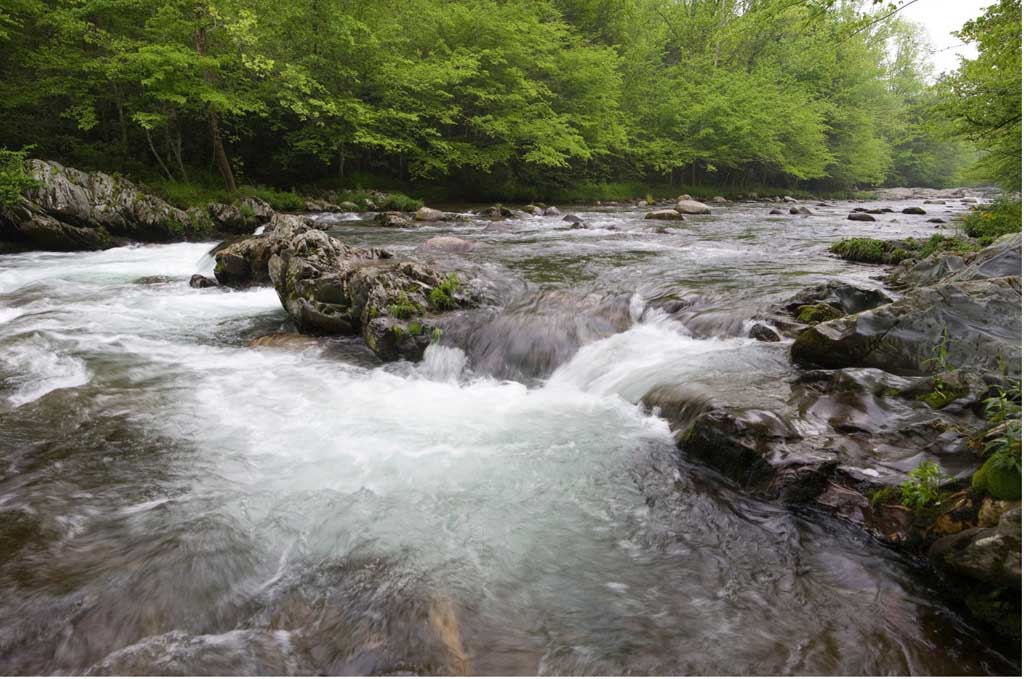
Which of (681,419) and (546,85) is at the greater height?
(546,85)

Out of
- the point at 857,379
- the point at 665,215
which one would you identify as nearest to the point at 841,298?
the point at 857,379

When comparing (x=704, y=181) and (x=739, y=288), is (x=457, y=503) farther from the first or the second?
(x=704, y=181)

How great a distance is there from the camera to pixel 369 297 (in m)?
7.03

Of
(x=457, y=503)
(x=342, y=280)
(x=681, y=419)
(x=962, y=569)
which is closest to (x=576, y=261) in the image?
(x=342, y=280)

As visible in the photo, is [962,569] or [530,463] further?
[530,463]

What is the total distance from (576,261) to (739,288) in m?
3.47

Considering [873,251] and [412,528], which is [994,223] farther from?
[412,528]

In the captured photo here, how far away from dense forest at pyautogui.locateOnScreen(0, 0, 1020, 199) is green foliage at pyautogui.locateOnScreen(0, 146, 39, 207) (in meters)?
3.83

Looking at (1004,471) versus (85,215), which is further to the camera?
(85,215)

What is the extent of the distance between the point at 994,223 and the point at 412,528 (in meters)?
12.9

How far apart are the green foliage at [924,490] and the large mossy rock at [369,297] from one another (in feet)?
16.0

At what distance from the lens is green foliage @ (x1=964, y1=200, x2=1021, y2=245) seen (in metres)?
9.66

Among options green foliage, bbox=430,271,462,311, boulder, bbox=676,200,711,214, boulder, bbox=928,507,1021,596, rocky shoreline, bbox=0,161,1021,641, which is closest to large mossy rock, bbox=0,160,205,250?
rocky shoreline, bbox=0,161,1021,641

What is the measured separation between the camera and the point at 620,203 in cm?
2633
